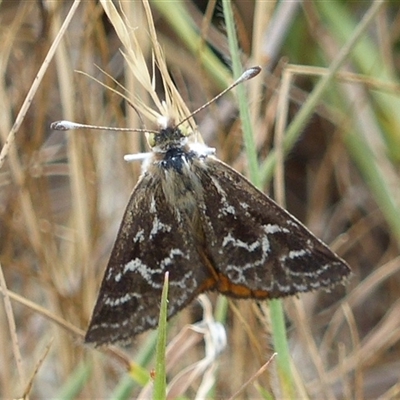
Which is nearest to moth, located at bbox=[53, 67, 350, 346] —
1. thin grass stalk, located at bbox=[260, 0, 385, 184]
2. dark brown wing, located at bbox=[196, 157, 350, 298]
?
dark brown wing, located at bbox=[196, 157, 350, 298]

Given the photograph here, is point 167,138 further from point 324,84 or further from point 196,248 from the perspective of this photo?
point 324,84

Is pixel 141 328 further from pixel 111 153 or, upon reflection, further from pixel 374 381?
pixel 374 381

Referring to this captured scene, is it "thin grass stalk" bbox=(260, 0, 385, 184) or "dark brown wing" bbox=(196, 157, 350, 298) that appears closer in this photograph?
"dark brown wing" bbox=(196, 157, 350, 298)

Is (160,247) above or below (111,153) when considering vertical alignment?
below

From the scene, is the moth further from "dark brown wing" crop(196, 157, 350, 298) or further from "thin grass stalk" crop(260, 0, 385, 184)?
"thin grass stalk" crop(260, 0, 385, 184)

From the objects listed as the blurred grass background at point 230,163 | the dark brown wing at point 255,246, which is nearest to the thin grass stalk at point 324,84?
the blurred grass background at point 230,163

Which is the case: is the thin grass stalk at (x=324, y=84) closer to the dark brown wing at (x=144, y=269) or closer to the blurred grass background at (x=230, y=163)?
the blurred grass background at (x=230, y=163)

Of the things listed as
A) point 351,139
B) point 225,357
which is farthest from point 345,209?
point 225,357

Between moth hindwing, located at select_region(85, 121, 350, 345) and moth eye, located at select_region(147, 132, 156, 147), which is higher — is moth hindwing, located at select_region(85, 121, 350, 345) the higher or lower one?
the lower one
